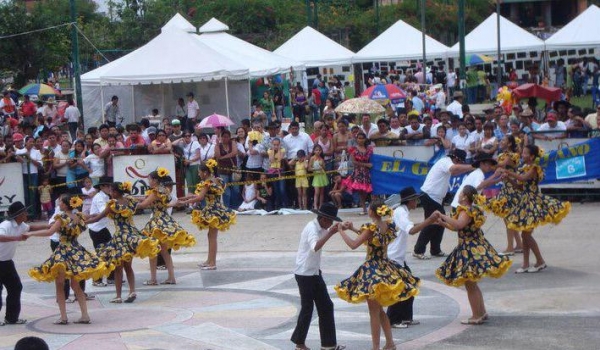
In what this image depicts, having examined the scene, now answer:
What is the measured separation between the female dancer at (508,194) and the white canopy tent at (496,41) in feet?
73.1

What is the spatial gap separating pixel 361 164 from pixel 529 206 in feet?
20.8

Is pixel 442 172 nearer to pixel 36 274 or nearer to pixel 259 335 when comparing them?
pixel 259 335

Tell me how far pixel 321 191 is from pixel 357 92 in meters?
23.7

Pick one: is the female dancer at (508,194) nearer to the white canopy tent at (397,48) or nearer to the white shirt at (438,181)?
A: the white shirt at (438,181)

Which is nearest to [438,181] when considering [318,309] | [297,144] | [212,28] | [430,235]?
[430,235]

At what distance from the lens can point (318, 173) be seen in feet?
70.2

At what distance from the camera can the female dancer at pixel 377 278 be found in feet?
35.9

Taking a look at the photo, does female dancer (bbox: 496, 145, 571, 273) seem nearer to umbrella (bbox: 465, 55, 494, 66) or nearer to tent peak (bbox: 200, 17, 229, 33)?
tent peak (bbox: 200, 17, 229, 33)

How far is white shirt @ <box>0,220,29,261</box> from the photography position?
13.2 m

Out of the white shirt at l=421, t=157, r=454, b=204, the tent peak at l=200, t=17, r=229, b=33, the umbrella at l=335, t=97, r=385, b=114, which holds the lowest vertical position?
the white shirt at l=421, t=157, r=454, b=204

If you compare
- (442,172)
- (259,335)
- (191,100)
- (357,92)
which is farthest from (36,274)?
(357,92)

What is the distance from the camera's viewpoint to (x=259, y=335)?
1258cm

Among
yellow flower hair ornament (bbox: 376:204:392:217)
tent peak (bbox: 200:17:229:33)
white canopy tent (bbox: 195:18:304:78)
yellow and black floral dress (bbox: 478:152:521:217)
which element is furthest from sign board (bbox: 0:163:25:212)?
tent peak (bbox: 200:17:229:33)

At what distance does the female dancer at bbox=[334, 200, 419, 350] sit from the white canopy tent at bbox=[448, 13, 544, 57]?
2780 centimetres
